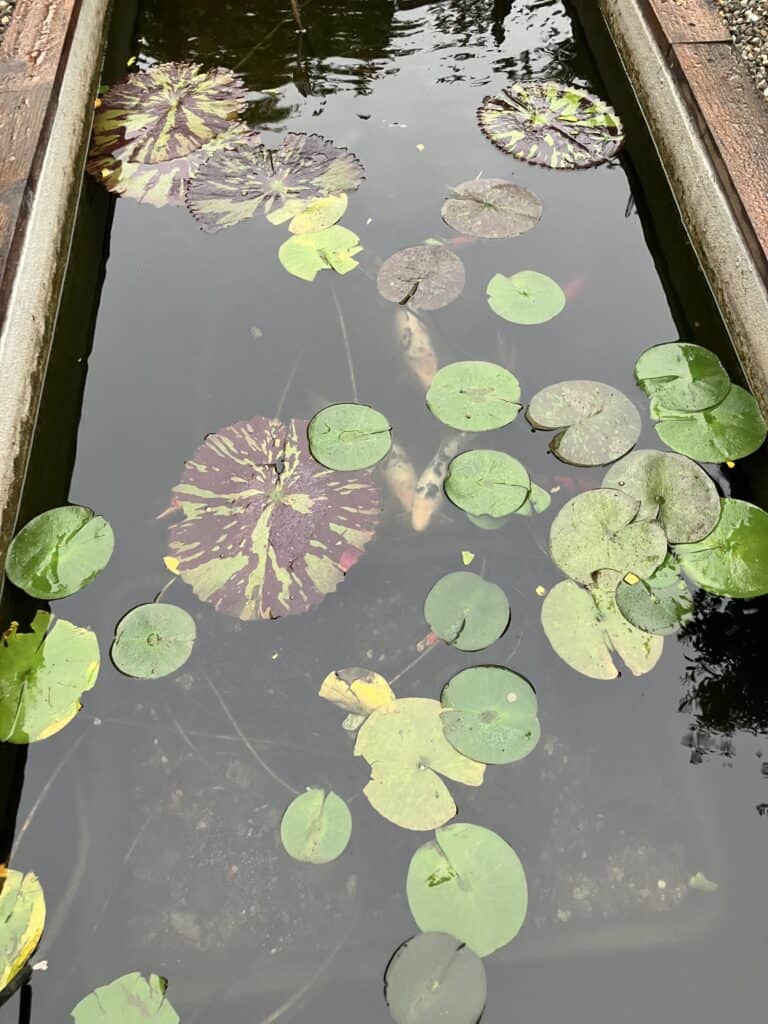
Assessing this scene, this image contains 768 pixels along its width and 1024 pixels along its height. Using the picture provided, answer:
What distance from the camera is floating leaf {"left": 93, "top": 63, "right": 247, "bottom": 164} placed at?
2500mm

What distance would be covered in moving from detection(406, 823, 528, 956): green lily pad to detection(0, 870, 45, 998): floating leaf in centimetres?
68

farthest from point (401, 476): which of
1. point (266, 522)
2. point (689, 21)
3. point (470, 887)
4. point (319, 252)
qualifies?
point (689, 21)

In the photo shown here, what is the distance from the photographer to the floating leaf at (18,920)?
134 centimetres

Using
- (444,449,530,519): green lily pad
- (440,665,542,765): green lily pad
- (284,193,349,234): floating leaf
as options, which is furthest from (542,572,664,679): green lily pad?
(284,193,349,234): floating leaf

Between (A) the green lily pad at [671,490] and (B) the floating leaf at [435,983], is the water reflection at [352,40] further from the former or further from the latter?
(B) the floating leaf at [435,983]

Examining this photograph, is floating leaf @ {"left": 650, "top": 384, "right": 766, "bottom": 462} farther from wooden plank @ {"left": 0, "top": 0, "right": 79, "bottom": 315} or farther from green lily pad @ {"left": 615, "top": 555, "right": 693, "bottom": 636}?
wooden plank @ {"left": 0, "top": 0, "right": 79, "bottom": 315}

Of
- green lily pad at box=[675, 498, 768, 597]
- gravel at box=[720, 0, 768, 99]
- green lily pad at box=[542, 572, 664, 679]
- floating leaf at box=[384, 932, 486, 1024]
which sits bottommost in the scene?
floating leaf at box=[384, 932, 486, 1024]

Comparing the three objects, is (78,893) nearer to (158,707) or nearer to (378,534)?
(158,707)

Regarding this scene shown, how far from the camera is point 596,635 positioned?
1610 millimetres

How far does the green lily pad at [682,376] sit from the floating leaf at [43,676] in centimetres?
150

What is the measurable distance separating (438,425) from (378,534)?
35 cm

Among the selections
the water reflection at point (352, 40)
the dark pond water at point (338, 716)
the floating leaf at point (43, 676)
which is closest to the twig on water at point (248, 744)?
the dark pond water at point (338, 716)

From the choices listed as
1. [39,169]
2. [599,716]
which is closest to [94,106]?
[39,169]

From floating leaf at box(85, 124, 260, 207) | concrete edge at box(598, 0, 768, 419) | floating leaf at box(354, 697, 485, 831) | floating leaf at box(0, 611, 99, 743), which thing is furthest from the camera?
floating leaf at box(85, 124, 260, 207)
